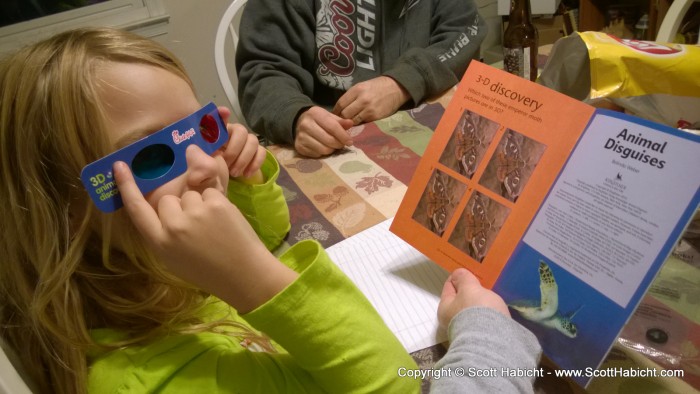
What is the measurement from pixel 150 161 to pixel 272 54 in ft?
2.69

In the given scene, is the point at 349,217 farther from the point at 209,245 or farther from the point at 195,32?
the point at 195,32

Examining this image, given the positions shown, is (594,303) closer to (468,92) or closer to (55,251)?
(468,92)

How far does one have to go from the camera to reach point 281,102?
3.80 ft

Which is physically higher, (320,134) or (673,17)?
(673,17)

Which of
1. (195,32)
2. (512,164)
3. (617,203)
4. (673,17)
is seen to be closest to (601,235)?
(617,203)

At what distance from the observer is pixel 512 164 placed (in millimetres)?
586

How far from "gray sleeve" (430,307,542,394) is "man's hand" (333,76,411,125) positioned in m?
0.74

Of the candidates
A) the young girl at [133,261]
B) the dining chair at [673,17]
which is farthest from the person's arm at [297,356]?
the dining chair at [673,17]

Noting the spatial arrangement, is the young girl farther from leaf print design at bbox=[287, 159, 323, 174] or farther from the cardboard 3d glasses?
leaf print design at bbox=[287, 159, 323, 174]

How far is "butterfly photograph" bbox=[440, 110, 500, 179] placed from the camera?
621 mm

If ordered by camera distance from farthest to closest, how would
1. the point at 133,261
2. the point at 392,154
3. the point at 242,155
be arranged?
the point at 392,154 → the point at 242,155 → the point at 133,261

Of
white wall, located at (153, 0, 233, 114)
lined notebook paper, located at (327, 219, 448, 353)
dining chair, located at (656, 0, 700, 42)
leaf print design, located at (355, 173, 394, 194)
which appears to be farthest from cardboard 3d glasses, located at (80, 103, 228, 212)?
white wall, located at (153, 0, 233, 114)

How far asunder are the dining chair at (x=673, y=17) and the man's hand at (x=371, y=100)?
591mm

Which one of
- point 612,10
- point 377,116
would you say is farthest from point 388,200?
point 612,10
